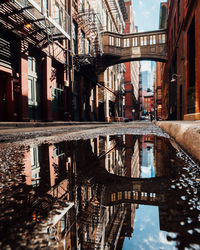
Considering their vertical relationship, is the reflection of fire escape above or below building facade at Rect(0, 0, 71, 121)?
above

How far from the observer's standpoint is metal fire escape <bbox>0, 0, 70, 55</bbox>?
6933 mm

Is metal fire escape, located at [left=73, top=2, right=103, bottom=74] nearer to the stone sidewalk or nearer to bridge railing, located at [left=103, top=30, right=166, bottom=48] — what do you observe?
bridge railing, located at [left=103, top=30, right=166, bottom=48]

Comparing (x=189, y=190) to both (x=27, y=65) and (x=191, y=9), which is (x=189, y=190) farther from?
(x=191, y=9)

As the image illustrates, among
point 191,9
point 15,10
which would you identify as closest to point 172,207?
point 15,10

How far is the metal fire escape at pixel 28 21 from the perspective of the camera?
273 inches

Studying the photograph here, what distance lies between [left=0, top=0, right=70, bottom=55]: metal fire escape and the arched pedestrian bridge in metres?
11.9

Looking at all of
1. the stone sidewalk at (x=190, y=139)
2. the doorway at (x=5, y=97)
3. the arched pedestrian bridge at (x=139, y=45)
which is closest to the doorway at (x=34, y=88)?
the doorway at (x=5, y=97)

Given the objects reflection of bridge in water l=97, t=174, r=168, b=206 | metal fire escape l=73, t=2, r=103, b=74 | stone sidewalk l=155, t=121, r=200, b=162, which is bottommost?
reflection of bridge in water l=97, t=174, r=168, b=206

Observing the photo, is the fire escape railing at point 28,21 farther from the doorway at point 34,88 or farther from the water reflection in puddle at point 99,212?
the water reflection in puddle at point 99,212

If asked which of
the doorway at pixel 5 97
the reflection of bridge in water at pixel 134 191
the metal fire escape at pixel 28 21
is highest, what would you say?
the metal fire escape at pixel 28 21

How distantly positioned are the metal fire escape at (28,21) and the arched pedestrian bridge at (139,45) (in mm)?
11895

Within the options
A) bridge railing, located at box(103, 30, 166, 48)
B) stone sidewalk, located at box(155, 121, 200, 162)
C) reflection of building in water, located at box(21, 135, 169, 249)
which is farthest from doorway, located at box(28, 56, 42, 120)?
bridge railing, located at box(103, 30, 166, 48)

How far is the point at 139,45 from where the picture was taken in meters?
20.7

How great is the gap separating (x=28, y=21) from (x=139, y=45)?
15760 millimetres
